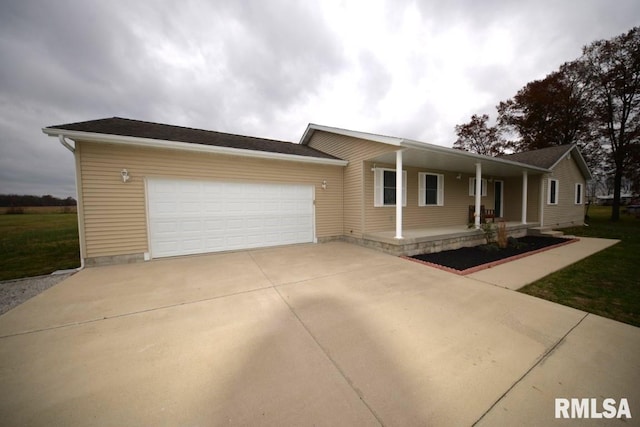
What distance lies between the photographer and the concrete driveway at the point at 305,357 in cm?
155

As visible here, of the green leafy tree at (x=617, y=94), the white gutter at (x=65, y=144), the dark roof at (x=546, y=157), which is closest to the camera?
the white gutter at (x=65, y=144)

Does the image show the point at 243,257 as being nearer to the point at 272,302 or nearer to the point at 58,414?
the point at 272,302

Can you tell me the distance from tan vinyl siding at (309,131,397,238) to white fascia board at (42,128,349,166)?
0.86 meters

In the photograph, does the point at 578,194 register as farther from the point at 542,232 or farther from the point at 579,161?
the point at 542,232

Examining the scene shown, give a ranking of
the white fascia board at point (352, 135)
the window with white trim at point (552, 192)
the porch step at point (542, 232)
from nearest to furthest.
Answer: the white fascia board at point (352, 135)
the porch step at point (542, 232)
the window with white trim at point (552, 192)

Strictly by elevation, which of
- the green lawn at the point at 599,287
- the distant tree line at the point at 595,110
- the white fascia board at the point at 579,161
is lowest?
the green lawn at the point at 599,287

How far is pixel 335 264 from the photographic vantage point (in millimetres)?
5250

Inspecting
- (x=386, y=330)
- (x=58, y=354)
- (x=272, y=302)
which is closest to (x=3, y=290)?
(x=58, y=354)

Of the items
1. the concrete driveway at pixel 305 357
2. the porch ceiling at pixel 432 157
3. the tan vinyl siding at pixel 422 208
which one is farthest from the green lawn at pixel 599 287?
the tan vinyl siding at pixel 422 208

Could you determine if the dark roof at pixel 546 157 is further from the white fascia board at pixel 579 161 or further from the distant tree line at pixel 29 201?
the distant tree line at pixel 29 201

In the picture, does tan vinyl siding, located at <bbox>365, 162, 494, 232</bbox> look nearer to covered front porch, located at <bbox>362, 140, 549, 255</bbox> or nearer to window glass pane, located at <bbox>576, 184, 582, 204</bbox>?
covered front porch, located at <bbox>362, 140, 549, 255</bbox>

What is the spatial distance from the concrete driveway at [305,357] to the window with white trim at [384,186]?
4.40 m

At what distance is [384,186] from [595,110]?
18.9m

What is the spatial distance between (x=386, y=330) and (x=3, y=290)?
6450mm
